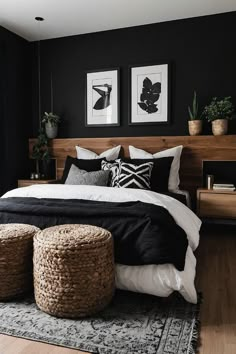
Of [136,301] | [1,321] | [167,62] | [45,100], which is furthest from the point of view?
[45,100]

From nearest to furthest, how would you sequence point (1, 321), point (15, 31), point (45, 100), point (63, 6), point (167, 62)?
point (1, 321) → point (63, 6) → point (167, 62) → point (15, 31) → point (45, 100)

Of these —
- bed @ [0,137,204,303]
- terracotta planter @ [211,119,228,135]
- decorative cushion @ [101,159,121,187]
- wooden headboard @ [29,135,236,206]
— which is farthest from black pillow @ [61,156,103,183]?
terracotta planter @ [211,119,228,135]

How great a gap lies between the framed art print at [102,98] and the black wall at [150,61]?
0.09 metres

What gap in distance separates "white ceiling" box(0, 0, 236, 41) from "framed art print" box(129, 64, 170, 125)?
0.61 metres

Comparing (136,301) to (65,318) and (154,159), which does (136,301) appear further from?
(154,159)

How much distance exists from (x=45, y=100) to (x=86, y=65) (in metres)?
0.82

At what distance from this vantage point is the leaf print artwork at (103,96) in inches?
167

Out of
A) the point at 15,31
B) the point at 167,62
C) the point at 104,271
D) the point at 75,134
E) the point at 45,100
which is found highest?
the point at 15,31

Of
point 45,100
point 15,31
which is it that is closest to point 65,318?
point 45,100

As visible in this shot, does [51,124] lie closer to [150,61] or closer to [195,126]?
[150,61]

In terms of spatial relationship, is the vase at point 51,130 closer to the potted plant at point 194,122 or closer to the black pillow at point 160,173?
the black pillow at point 160,173

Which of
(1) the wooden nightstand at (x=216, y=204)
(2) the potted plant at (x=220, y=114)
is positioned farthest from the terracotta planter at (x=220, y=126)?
(1) the wooden nightstand at (x=216, y=204)

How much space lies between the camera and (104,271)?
6.04 feet

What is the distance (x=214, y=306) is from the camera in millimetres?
1966
